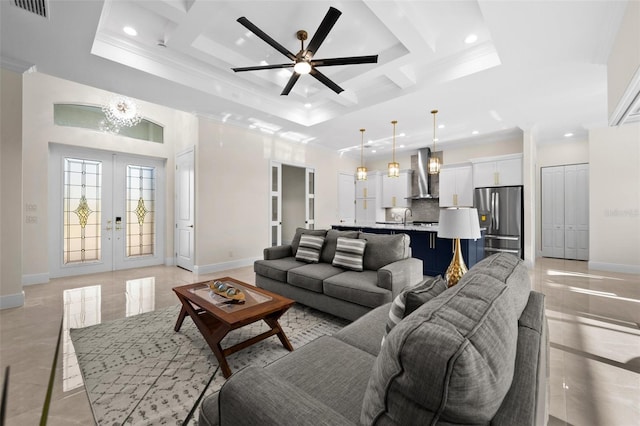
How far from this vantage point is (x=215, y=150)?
5.23 meters

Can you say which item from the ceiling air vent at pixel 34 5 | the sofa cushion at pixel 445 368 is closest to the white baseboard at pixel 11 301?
the ceiling air vent at pixel 34 5

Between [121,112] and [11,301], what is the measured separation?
361cm

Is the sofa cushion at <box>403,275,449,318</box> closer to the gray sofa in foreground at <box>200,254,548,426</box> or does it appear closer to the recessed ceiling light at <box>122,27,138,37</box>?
the gray sofa in foreground at <box>200,254,548,426</box>

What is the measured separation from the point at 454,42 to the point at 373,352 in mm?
3441

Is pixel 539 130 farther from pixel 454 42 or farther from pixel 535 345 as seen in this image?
pixel 535 345

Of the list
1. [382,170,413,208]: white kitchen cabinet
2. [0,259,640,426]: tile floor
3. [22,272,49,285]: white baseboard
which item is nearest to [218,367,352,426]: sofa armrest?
[0,259,640,426]: tile floor

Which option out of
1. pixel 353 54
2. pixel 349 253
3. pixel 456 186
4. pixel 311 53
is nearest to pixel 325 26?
pixel 311 53

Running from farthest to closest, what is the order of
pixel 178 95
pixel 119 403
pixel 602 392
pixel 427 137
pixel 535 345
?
pixel 427 137, pixel 178 95, pixel 602 392, pixel 119 403, pixel 535 345

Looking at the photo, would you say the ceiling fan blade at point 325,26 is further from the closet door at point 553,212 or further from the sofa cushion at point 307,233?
the closet door at point 553,212

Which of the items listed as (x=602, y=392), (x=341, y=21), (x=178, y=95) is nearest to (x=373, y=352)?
(x=602, y=392)

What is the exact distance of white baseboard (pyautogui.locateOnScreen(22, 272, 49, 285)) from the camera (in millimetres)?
4266

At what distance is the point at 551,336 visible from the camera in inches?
104

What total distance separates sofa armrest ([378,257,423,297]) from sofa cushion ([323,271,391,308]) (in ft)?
0.26

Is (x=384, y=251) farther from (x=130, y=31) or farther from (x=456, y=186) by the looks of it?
(x=456, y=186)
